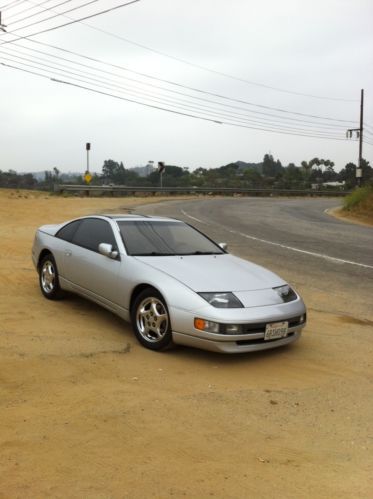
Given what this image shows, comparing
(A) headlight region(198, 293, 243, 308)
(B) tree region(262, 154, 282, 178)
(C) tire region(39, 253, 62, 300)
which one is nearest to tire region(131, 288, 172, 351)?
(A) headlight region(198, 293, 243, 308)

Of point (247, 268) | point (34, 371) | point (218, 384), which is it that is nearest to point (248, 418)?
point (218, 384)

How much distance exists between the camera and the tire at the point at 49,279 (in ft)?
22.9

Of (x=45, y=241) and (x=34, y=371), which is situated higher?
(x=45, y=241)

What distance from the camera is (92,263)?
6.18 meters

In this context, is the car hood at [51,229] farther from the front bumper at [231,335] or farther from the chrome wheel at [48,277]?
the front bumper at [231,335]

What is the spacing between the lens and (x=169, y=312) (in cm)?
500

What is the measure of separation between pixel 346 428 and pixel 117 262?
2.97 metres

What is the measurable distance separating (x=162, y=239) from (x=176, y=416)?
283 centimetres

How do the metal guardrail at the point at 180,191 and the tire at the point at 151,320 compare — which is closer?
the tire at the point at 151,320

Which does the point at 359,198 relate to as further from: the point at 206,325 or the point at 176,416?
the point at 176,416

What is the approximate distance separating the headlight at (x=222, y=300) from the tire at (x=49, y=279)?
2677 mm

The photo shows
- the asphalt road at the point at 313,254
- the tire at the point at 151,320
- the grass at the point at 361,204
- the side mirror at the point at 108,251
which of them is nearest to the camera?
the tire at the point at 151,320

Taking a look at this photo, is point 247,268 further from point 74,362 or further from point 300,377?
point 74,362

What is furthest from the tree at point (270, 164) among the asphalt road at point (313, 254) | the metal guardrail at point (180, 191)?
the asphalt road at point (313, 254)
